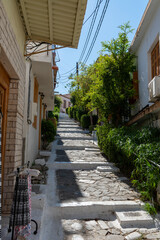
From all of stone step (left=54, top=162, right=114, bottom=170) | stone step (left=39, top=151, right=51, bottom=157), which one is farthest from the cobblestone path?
stone step (left=39, top=151, right=51, bottom=157)

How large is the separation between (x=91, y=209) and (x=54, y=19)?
12.3 feet

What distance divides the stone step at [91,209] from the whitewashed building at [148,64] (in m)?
2.56

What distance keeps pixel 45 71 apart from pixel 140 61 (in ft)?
12.5

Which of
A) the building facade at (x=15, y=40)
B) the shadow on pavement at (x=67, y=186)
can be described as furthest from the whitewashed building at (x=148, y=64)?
the shadow on pavement at (x=67, y=186)

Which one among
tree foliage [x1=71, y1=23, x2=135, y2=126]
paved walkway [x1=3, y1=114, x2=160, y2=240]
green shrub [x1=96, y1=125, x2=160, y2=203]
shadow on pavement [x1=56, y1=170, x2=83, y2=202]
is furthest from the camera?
tree foliage [x1=71, y1=23, x2=135, y2=126]

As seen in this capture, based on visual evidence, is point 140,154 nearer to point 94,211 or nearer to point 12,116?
point 94,211

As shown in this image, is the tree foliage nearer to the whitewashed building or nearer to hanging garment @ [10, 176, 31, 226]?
the whitewashed building

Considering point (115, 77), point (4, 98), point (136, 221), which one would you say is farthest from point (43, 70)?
point (136, 221)

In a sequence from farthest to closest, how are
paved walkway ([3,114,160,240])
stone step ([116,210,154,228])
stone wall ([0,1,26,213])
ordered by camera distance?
1. stone step ([116,210,154,228])
2. paved walkway ([3,114,160,240])
3. stone wall ([0,1,26,213])

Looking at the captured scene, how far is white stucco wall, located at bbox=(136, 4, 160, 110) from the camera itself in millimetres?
6109

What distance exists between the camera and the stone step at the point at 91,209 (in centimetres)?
412

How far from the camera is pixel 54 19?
3.45m

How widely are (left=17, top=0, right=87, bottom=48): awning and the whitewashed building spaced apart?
266 cm

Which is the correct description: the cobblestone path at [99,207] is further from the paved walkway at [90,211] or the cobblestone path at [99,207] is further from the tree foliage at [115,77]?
the tree foliage at [115,77]
